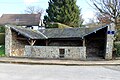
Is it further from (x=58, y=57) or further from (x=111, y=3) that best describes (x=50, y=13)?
(x=58, y=57)

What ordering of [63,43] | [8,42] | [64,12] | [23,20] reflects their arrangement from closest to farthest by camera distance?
[8,42] < [63,43] < [64,12] < [23,20]

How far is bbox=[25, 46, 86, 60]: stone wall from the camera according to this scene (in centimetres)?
2650

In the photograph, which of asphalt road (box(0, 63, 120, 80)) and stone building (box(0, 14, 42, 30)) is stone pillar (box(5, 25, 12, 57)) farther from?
stone building (box(0, 14, 42, 30))

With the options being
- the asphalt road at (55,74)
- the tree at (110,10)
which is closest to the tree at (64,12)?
the tree at (110,10)

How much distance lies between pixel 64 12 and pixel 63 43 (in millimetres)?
17667

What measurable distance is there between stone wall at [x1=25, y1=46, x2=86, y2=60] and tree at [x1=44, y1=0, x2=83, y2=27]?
20.8 m

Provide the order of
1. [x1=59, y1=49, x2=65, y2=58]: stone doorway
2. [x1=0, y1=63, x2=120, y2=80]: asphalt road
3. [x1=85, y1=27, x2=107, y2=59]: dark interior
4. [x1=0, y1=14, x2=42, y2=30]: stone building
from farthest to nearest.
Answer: [x1=0, y1=14, x2=42, y2=30]: stone building
[x1=85, y1=27, x2=107, y2=59]: dark interior
[x1=59, y1=49, x2=65, y2=58]: stone doorway
[x1=0, y1=63, x2=120, y2=80]: asphalt road

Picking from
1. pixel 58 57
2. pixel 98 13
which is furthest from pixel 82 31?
pixel 98 13

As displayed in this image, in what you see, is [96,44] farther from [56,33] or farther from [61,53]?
[61,53]

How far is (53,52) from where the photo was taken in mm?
27172

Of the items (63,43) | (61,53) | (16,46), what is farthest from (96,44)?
(16,46)

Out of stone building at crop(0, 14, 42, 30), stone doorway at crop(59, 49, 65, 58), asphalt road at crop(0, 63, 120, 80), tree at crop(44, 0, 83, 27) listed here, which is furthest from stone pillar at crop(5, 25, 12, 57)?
stone building at crop(0, 14, 42, 30)

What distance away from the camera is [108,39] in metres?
26.5

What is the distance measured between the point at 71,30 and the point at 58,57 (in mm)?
6152
